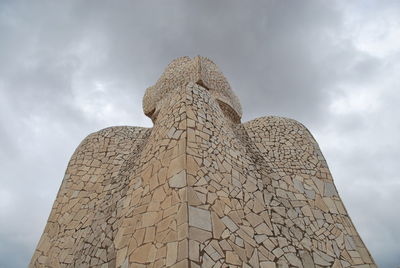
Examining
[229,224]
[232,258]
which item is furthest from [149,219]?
[232,258]

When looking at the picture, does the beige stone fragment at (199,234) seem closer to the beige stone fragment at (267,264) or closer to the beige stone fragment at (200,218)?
the beige stone fragment at (200,218)

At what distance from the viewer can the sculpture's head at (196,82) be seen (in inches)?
380

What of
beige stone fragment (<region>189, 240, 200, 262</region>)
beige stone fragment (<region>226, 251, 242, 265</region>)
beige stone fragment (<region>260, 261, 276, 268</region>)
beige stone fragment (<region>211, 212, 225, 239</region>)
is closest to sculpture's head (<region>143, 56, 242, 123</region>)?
beige stone fragment (<region>211, 212, 225, 239</region>)

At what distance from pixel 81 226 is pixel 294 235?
→ 5.01m

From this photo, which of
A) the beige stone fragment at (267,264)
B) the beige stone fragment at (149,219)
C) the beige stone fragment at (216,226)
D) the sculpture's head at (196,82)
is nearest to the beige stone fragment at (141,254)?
the beige stone fragment at (149,219)

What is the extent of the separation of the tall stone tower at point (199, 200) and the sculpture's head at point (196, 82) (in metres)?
0.09

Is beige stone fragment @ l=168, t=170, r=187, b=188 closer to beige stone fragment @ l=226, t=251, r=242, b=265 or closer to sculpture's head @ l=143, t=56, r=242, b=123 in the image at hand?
beige stone fragment @ l=226, t=251, r=242, b=265

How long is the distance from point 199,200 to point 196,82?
537 cm

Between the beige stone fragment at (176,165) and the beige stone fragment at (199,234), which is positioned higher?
the beige stone fragment at (176,165)

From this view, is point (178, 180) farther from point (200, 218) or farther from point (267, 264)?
point (267, 264)

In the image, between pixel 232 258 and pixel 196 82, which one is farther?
pixel 196 82

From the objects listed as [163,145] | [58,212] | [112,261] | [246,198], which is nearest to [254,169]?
[246,198]

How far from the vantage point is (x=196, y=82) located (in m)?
9.45

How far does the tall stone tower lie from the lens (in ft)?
15.2
